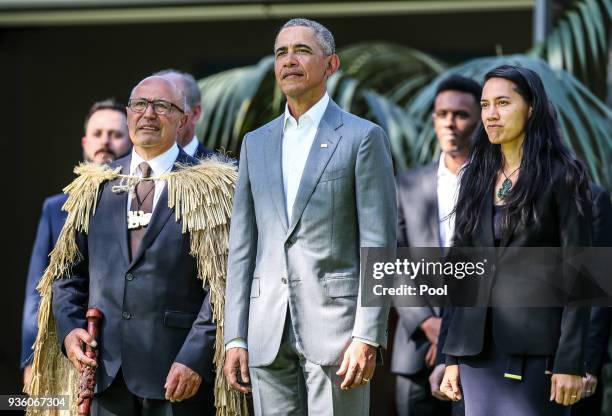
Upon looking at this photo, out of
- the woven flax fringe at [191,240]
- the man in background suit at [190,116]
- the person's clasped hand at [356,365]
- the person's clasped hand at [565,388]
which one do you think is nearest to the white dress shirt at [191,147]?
the man in background suit at [190,116]

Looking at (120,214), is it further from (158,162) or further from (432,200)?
(432,200)

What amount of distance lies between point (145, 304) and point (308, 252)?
2.32 feet

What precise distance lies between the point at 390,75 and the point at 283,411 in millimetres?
4167

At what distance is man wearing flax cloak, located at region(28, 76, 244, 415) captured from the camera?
4438mm

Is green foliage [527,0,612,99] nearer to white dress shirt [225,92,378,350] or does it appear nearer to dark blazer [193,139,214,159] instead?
dark blazer [193,139,214,159]

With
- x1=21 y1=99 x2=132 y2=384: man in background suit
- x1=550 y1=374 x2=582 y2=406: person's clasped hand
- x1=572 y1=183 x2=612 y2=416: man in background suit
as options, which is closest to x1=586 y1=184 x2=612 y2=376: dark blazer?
x1=572 y1=183 x2=612 y2=416: man in background suit

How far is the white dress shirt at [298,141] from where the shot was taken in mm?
4254

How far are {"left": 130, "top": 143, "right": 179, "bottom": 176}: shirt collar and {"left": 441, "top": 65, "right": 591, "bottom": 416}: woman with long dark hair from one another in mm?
1117

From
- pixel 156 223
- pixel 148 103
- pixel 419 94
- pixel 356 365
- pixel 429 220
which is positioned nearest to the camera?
pixel 356 365

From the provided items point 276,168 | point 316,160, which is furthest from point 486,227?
point 276,168

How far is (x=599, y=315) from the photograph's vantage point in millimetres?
5305

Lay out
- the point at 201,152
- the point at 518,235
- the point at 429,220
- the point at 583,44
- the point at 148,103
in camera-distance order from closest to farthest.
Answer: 1. the point at 518,235
2. the point at 148,103
3. the point at 201,152
4. the point at 429,220
5. the point at 583,44

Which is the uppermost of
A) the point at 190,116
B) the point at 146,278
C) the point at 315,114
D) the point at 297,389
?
the point at 190,116

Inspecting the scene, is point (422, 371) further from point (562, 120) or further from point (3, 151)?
point (3, 151)
